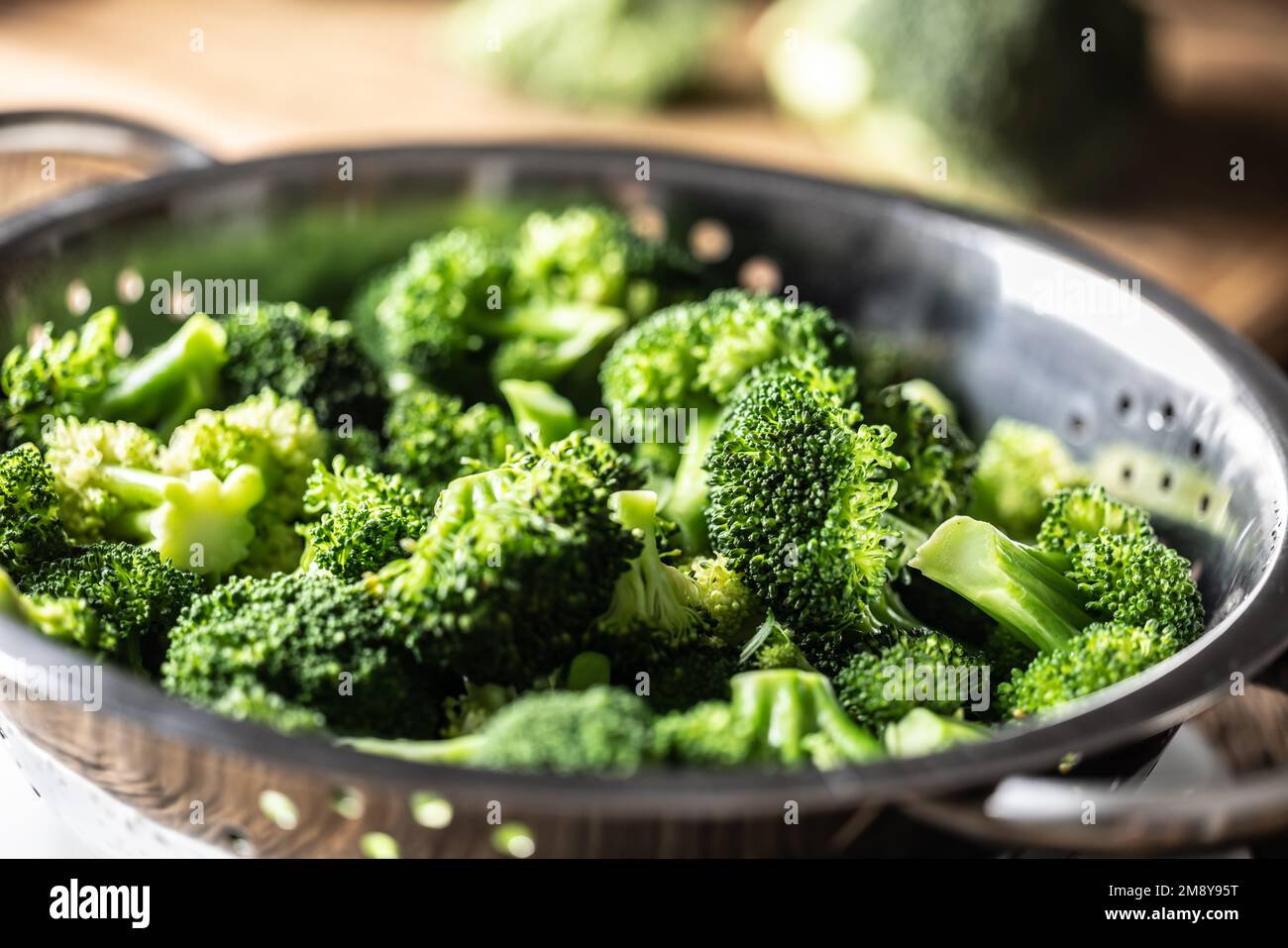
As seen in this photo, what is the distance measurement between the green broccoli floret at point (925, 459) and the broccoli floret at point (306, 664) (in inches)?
17.4

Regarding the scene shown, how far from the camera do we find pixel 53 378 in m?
1.12

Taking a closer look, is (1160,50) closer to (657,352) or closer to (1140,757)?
(657,352)

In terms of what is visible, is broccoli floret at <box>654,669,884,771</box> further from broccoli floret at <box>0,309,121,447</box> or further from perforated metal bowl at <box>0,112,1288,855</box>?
broccoli floret at <box>0,309,121,447</box>

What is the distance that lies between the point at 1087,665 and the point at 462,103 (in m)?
2.15

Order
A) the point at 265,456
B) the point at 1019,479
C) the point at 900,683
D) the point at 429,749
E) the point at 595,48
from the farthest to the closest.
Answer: the point at 595,48
the point at 1019,479
the point at 265,456
the point at 900,683
the point at 429,749

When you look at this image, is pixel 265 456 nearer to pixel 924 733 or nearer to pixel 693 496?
pixel 693 496

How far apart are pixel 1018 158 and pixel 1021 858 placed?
1.87 m

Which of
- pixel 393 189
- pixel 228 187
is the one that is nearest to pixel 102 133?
pixel 228 187

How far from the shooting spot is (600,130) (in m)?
2.65

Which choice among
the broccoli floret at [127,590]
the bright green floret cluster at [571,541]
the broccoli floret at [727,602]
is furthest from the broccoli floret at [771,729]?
the broccoli floret at [127,590]

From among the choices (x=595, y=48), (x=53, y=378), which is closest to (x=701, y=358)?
(x=53, y=378)

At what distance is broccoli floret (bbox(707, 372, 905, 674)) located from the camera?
3.06 feet

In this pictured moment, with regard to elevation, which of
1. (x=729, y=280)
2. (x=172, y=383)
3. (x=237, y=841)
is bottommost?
(x=237, y=841)
